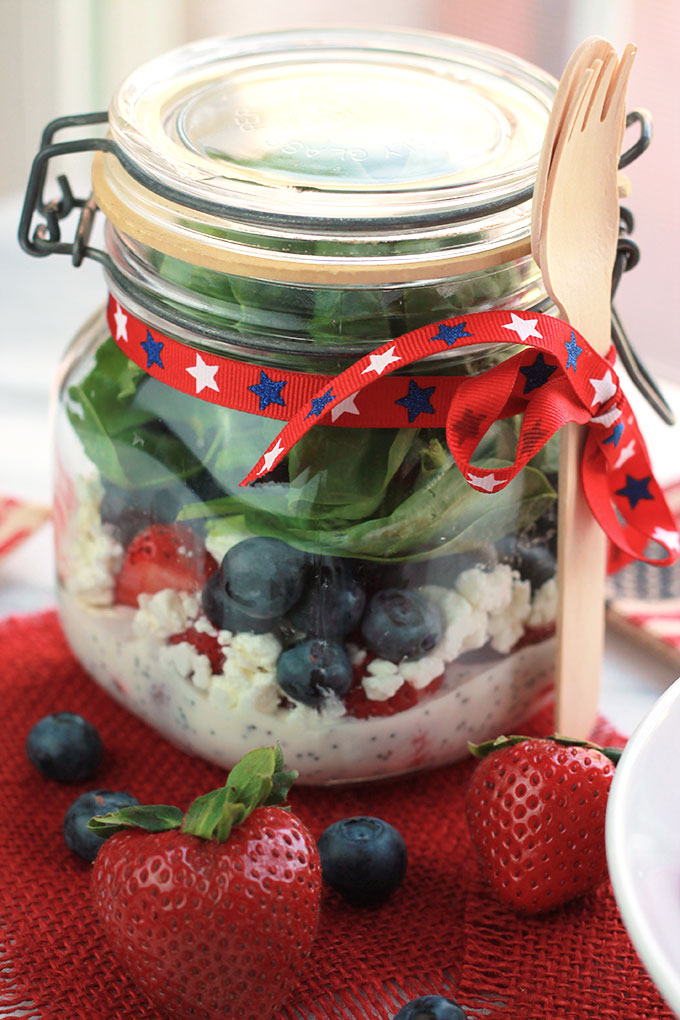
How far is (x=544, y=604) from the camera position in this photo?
2.41ft

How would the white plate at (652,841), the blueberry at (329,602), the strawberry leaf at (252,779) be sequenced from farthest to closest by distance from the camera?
the blueberry at (329,602)
the strawberry leaf at (252,779)
the white plate at (652,841)

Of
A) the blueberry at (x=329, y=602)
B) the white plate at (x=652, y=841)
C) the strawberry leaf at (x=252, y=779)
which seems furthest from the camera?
the blueberry at (x=329, y=602)

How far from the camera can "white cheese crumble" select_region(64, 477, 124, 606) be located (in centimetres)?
74

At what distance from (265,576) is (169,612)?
0.08 metres

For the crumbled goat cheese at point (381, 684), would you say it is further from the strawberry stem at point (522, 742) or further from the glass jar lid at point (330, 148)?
the glass jar lid at point (330, 148)

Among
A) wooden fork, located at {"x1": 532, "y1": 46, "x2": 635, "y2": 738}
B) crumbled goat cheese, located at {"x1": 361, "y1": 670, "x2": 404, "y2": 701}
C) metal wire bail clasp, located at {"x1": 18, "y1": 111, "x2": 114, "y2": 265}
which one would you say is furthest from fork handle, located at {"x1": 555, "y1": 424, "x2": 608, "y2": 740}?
metal wire bail clasp, located at {"x1": 18, "y1": 111, "x2": 114, "y2": 265}

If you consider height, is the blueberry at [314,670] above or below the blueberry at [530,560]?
below

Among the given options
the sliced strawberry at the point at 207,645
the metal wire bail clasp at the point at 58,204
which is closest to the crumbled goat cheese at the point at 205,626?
the sliced strawberry at the point at 207,645

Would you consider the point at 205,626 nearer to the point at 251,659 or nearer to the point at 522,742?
the point at 251,659

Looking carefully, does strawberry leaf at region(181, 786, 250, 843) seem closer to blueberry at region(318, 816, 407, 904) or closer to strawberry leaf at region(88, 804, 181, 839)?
strawberry leaf at region(88, 804, 181, 839)

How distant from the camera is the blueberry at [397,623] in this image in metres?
0.66

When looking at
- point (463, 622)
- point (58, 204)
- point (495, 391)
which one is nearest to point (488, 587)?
point (463, 622)

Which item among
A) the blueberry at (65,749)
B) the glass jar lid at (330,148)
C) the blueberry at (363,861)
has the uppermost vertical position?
the glass jar lid at (330,148)

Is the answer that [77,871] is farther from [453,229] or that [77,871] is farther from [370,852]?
[453,229]
